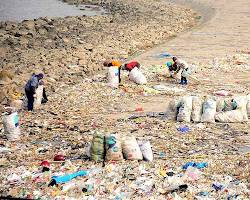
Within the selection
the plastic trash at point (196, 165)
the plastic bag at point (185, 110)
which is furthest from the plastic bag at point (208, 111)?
the plastic trash at point (196, 165)

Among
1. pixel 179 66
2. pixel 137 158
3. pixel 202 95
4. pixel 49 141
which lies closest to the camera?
pixel 137 158

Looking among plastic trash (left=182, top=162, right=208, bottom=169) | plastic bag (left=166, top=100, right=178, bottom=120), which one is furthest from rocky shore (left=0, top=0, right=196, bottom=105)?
plastic trash (left=182, top=162, right=208, bottom=169)

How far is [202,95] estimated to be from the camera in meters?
14.4

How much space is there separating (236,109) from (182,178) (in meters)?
3.92

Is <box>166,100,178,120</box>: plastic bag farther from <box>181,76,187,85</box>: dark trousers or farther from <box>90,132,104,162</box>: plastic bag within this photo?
<box>181,76,187,85</box>: dark trousers

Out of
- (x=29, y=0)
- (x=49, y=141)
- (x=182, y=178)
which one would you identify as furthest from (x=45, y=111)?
(x=29, y=0)

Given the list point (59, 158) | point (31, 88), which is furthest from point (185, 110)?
point (31, 88)

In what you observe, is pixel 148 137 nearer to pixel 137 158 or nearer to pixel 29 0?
pixel 137 158

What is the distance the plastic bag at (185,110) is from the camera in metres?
11.8

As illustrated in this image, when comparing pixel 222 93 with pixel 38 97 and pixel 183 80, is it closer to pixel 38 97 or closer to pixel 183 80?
pixel 183 80

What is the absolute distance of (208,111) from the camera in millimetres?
11805

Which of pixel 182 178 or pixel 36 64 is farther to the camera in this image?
pixel 36 64

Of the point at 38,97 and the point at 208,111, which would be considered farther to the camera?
the point at 38,97

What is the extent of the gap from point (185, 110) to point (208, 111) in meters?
0.60
